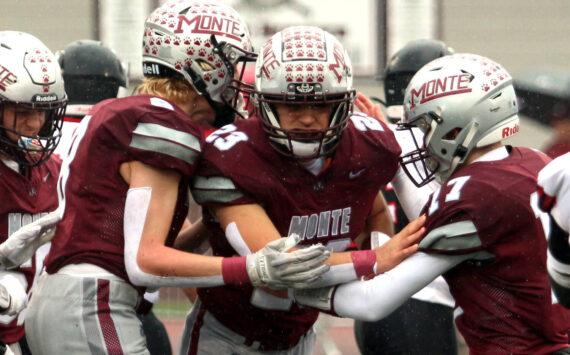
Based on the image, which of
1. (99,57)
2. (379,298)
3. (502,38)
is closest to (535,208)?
(379,298)

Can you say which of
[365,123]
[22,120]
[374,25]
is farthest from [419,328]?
[374,25]

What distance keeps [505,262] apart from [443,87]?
0.65 metres

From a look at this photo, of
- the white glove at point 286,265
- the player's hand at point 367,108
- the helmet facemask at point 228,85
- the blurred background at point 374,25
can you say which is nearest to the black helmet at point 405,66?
the player's hand at point 367,108

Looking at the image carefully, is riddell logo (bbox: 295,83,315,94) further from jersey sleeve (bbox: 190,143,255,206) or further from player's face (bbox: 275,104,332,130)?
jersey sleeve (bbox: 190,143,255,206)

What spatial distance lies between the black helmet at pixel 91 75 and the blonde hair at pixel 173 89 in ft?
7.60

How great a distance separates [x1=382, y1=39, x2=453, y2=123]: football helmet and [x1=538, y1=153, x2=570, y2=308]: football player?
2682mm

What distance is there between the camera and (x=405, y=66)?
18.2 feet

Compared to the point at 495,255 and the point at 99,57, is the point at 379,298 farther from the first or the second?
the point at 99,57

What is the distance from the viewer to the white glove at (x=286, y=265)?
Answer: 3.04m

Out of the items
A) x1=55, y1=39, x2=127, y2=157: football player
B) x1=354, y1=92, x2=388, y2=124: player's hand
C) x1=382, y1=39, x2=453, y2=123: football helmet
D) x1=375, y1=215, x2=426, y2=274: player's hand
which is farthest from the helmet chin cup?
x1=55, y1=39, x2=127, y2=157: football player

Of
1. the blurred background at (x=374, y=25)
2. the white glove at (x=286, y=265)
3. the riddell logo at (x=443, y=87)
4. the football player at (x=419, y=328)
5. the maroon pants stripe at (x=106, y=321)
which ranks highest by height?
the riddell logo at (x=443, y=87)

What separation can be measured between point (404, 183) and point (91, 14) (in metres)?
7.60

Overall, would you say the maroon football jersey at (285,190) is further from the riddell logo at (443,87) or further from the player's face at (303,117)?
the riddell logo at (443,87)

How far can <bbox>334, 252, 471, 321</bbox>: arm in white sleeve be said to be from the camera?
10.2 ft
